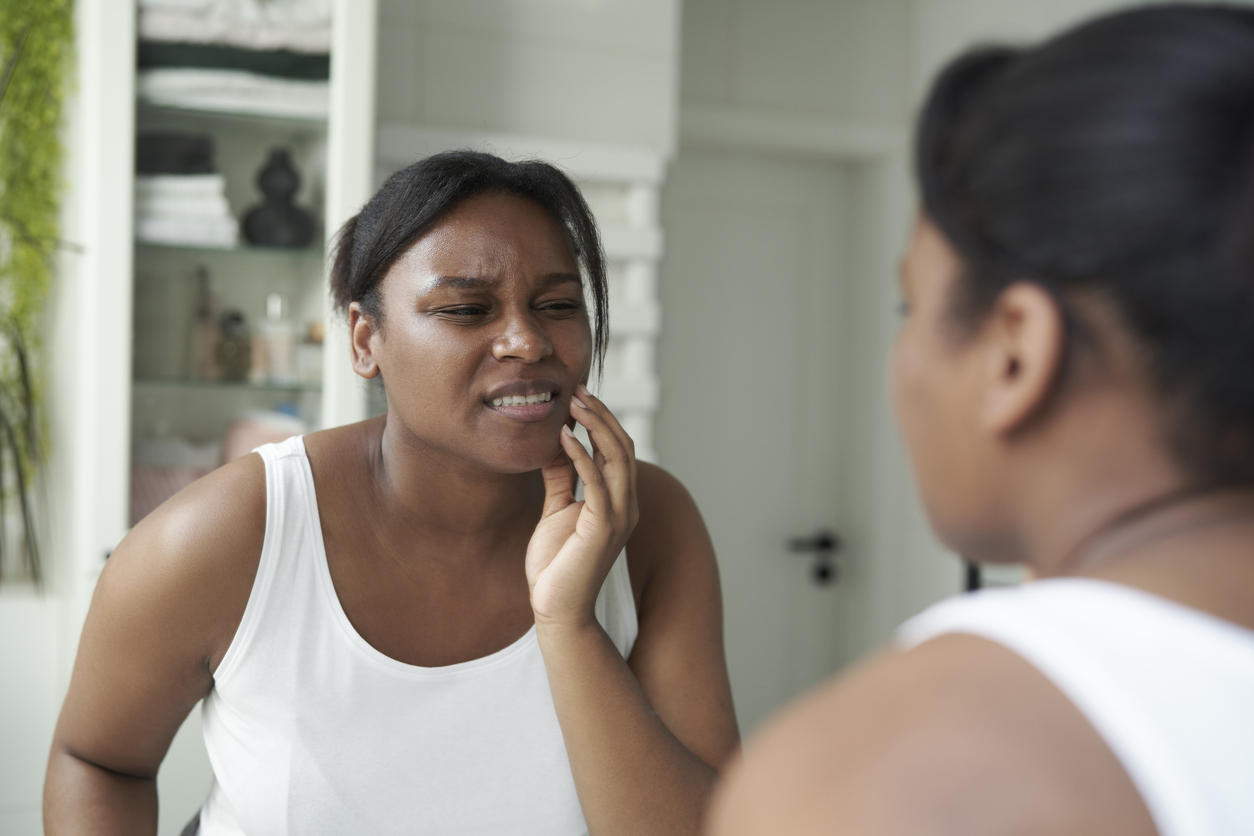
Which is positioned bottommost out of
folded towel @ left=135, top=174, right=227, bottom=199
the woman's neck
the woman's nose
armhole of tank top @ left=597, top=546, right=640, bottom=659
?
armhole of tank top @ left=597, top=546, right=640, bottom=659

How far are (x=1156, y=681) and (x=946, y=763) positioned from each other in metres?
0.08

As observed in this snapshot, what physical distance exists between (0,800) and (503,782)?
120cm

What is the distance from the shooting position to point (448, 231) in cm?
99

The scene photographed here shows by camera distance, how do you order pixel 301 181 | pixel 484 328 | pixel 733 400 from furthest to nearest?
pixel 733 400, pixel 301 181, pixel 484 328

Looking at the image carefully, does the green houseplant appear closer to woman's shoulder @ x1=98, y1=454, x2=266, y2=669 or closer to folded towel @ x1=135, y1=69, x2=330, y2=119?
folded towel @ x1=135, y1=69, x2=330, y2=119

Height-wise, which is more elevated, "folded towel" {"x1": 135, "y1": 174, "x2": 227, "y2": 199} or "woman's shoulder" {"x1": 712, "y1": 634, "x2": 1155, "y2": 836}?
"folded towel" {"x1": 135, "y1": 174, "x2": 227, "y2": 199}

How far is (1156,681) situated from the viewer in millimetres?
327

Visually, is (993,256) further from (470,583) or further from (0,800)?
(0,800)

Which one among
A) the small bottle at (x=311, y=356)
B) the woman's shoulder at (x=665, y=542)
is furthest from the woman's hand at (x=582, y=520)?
the small bottle at (x=311, y=356)

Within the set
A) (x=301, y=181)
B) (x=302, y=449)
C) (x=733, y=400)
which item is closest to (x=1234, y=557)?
(x=302, y=449)

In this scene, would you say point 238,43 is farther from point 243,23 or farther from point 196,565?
point 196,565

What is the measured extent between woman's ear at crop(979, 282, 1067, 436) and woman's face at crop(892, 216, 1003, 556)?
0.01 meters

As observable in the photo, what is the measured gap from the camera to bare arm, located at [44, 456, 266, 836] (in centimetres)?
95

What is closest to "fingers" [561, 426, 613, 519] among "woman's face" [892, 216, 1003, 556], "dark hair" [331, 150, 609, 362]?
"dark hair" [331, 150, 609, 362]
